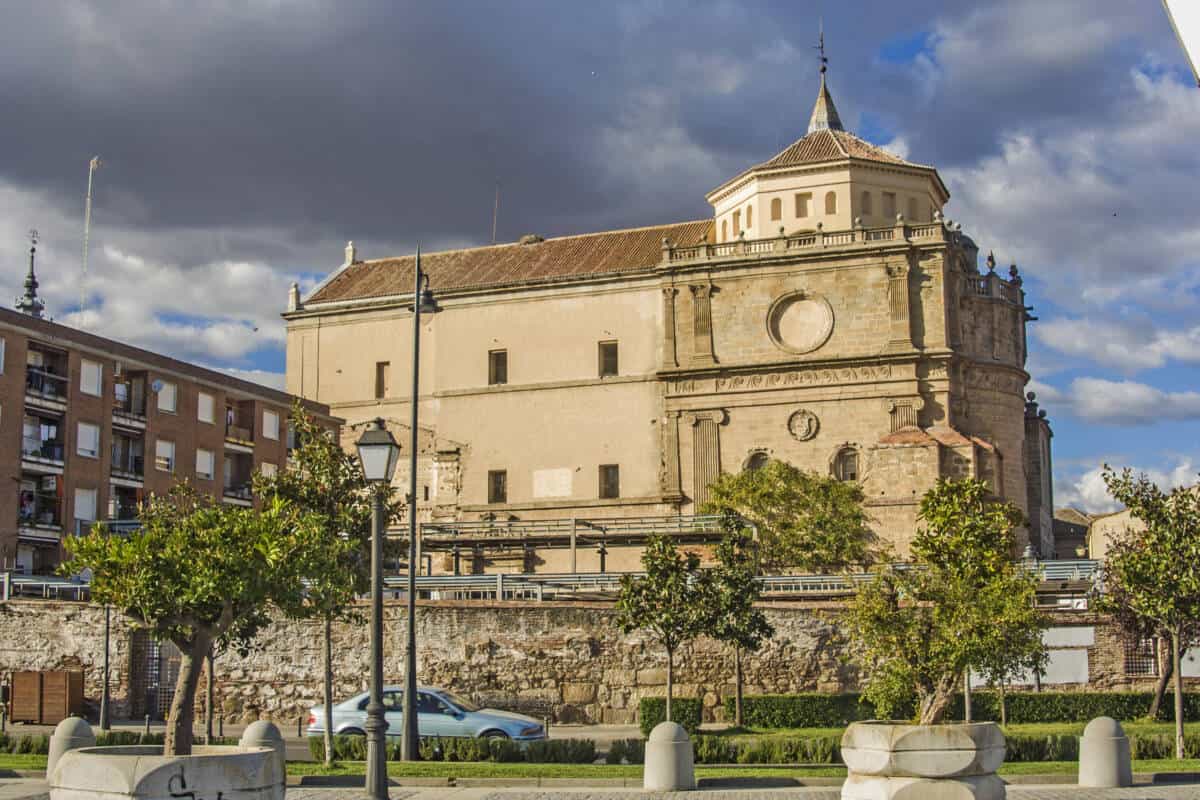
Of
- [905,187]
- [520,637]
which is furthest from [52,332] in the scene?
[905,187]

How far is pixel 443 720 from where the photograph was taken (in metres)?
28.2

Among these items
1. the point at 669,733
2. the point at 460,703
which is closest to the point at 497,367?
the point at 460,703

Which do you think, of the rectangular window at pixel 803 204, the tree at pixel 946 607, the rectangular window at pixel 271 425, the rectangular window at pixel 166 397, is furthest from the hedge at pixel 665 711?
the rectangular window at pixel 803 204

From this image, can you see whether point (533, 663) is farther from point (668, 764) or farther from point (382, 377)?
point (382, 377)

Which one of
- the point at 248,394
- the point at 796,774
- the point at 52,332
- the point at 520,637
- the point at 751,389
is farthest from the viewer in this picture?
the point at 751,389

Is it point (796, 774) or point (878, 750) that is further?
point (796, 774)

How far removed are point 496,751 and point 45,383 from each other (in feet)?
101

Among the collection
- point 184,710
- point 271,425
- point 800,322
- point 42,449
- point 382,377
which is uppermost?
point 800,322

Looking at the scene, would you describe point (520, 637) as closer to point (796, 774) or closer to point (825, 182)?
point (796, 774)

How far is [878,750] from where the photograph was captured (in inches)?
611

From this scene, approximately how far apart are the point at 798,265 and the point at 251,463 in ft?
85.4

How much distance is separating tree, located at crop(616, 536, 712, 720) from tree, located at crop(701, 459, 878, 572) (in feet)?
70.1

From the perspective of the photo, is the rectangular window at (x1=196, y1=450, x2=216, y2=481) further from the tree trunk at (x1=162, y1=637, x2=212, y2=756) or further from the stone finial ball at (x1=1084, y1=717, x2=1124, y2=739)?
the stone finial ball at (x1=1084, y1=717, x2=1124, y2=739)

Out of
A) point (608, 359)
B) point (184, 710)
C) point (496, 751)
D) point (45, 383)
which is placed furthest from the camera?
point (608, 359)
